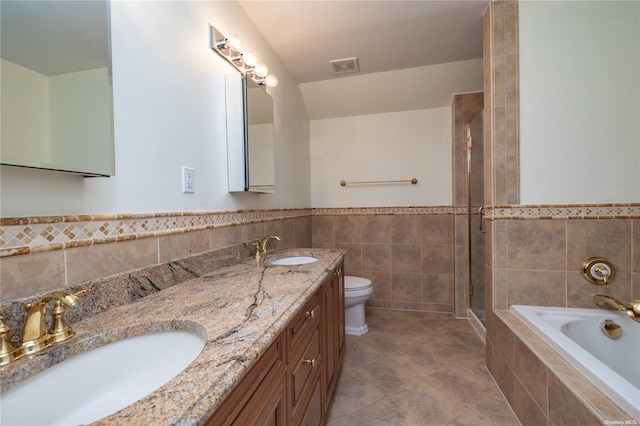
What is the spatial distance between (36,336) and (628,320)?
2425mm

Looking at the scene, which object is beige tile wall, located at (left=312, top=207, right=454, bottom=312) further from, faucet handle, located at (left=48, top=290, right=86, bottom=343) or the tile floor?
faucet handle, located at (left=48, top=290, right=86, bottom=343)

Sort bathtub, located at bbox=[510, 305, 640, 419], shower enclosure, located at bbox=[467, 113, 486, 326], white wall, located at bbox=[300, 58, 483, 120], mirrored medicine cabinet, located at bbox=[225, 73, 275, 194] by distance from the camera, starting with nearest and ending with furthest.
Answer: bathtub, located at bbox=[510, 305, 640, 419]
mirrored medicine cabinet, located at bbox=[225, 73, 275, 194]
shower enclosure, located at bbox=[467, 113, 486, 326]
white wall, located at bbox=[300, 58, 483, 120]

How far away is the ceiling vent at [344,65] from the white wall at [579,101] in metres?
1.15

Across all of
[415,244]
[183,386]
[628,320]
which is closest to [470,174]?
[415,244]

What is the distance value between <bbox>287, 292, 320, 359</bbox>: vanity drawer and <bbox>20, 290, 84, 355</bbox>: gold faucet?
1.74ft

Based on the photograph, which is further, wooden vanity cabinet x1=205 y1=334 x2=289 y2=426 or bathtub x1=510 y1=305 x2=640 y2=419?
bathtub x1=510 y1=305 x2=640 y2=419

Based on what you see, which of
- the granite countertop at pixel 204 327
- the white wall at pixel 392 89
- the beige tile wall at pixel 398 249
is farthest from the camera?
the beige tile wall at pixel 398 249

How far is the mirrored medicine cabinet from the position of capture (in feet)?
4.94

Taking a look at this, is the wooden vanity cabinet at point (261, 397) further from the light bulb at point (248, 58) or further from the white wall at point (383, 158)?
the white wall at point (383, 158)

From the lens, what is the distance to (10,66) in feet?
1.97

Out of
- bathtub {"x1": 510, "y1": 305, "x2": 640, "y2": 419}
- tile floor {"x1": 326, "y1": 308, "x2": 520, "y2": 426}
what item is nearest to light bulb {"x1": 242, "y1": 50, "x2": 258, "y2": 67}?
tile floor {"x1": 326, "y1": 308, "x2": 520, "y2": 426}

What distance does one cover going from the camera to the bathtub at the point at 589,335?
129 centimetres

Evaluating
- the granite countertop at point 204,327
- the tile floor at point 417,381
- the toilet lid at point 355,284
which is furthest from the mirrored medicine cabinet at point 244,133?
the tile floor at point 417,381

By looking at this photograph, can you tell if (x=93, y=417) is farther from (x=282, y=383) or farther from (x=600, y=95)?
(x=600, y=95)
